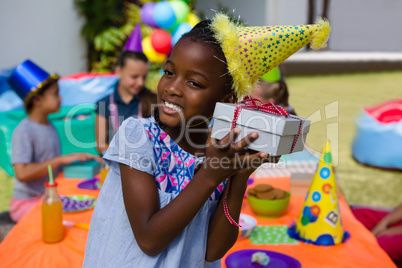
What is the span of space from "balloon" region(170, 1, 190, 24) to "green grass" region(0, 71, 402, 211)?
1.61 meters

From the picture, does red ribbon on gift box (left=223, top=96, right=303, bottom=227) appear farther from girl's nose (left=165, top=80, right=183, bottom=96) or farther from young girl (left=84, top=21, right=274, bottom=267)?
girl's nose (left=165, top=80, right=183, bottom=96)

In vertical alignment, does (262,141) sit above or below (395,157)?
above

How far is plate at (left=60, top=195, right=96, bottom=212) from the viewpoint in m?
1.60

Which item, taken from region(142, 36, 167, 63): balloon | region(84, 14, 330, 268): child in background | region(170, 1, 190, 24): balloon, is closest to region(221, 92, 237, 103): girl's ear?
region(84, 14, 330, 268): child in background

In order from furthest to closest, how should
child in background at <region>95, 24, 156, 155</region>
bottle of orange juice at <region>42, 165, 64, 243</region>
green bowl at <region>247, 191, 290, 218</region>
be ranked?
child in background at <region>95, 24, 156, 155</region>, green bowl at <region>247, 191, 290, 218</region>, bottle of orange juice at <region>42, 165, 64, 243</region>

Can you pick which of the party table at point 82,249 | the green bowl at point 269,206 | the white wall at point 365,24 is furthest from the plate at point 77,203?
the white wall at point 365,24

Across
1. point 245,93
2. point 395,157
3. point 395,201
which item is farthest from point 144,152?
point 395,157

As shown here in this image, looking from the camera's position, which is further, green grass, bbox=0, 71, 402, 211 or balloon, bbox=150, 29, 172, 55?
balloon, bbox=150, 29, 172, 55

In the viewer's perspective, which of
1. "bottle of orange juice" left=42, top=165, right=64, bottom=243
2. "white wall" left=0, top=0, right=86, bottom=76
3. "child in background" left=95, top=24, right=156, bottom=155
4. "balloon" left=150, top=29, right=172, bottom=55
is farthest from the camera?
"balloon" left=150, top=29, right=172, bottom=55

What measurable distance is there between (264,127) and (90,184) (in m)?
1.35

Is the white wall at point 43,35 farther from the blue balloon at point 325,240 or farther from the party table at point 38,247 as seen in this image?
the blue balloon at point 325,240

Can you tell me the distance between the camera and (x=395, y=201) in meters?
3.62

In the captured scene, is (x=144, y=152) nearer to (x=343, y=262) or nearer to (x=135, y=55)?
(x=343, y=262)

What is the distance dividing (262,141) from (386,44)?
15.1 meters
